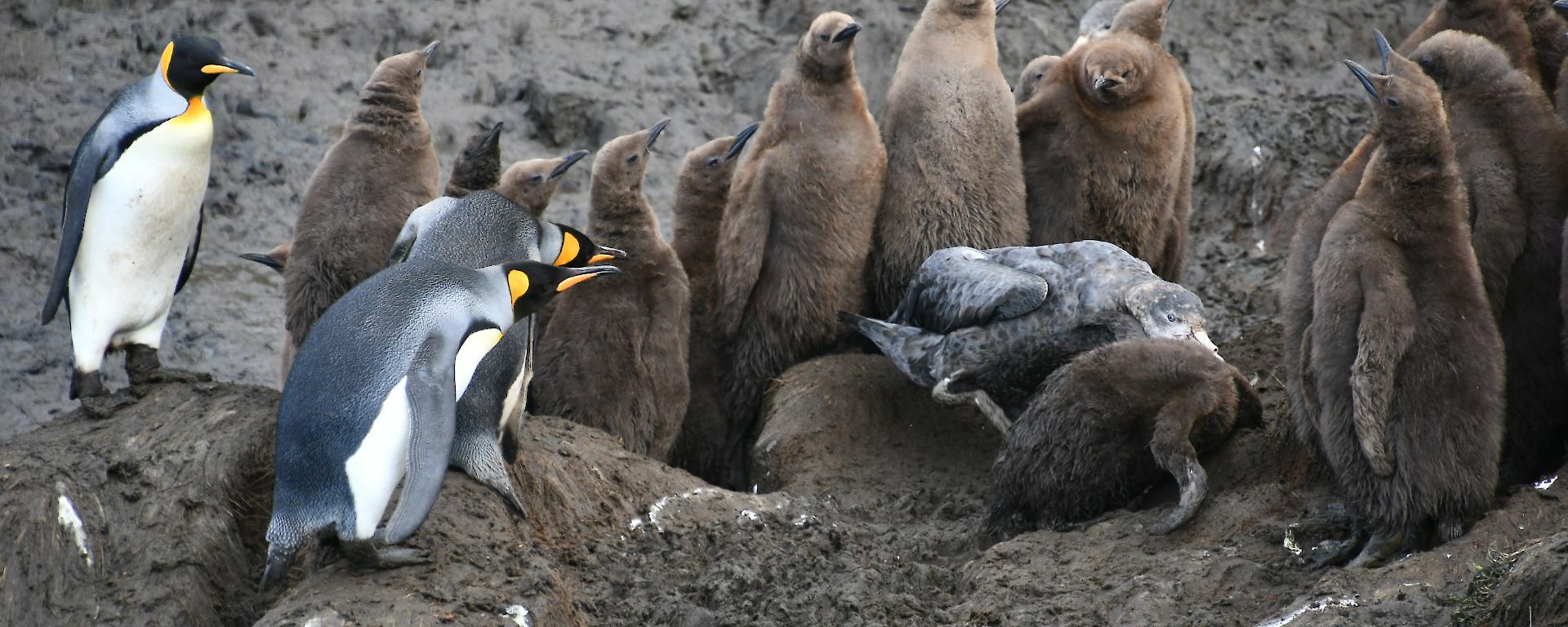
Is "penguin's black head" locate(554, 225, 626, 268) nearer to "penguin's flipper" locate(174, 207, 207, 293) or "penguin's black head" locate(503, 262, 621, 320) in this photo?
"penguin's black head" locate(503, 262, 621, 320)

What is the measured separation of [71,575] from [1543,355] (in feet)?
15.5

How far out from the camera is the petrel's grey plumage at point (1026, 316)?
6168mm

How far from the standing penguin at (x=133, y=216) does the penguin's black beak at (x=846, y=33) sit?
2548 mm

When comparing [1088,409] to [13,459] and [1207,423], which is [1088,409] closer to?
[1207,423]

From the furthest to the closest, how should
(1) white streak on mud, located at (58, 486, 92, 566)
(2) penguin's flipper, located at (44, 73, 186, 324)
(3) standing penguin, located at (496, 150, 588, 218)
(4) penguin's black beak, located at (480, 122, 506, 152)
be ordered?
(3) standing penguin, located at (496, 150, 588, 218)
(4) penguin's black beak, located at (480, 122, 506, 152)
(2) penguin's flipper, located at (44, 73, 186, 324)
(1) white streak on mud, located at (58, 486, 92, 566)

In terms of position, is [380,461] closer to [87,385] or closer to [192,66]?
[87,385]

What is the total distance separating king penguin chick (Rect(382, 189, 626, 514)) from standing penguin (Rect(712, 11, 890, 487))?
0.99m

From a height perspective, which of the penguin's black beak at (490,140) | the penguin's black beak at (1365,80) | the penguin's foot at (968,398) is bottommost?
the penguin's foot at (968,398)

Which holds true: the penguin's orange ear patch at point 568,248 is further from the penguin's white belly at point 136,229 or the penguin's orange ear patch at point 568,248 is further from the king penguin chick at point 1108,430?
the king penguin chick at point 1108,430

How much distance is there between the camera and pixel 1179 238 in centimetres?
755

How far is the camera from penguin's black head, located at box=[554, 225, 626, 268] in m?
5.95

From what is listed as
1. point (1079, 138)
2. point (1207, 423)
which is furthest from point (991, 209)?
point (1207, 423)

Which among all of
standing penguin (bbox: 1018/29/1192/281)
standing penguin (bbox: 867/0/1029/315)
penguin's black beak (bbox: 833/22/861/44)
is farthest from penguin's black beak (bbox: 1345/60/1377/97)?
penguin's black beak (bbox: 833/22/861/44)

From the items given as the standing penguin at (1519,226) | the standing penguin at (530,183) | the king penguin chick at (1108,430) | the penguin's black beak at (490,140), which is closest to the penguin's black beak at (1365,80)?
the standing penguin at (1519,226)
